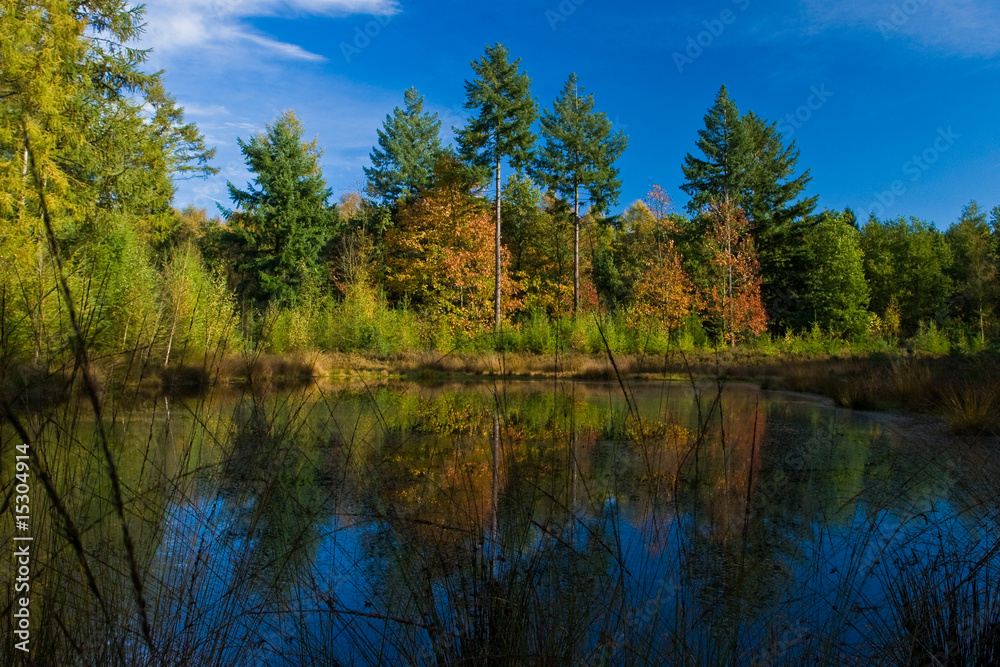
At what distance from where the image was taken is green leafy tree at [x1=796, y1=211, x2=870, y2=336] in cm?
2680

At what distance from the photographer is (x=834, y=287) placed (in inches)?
1070

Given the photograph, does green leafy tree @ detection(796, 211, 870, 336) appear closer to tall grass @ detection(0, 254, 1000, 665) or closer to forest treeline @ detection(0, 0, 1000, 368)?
forest treeline @ detection(0, 0, 1000, 368)

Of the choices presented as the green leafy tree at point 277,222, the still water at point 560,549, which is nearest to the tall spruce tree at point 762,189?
the green leafy tree at point 277,222

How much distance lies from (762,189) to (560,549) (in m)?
30.4

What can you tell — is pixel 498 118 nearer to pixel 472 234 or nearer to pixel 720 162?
pixel 472 234

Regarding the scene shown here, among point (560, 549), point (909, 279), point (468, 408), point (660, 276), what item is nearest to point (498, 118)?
point (660, 276)

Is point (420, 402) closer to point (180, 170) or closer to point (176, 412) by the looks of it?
point (176, 412)

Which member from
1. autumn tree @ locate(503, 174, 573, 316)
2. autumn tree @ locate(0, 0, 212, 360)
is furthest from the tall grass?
autumn tree @ locate(503, 174, 573, 316)

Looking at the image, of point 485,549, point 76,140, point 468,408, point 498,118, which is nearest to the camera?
point 485,549

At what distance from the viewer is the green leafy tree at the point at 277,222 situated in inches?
990

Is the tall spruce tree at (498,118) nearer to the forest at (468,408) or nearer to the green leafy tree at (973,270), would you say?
the forest at (468,408)

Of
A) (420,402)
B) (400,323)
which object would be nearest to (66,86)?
(400,323)

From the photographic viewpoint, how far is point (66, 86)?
13156 mm

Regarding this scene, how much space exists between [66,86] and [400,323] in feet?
33.0
